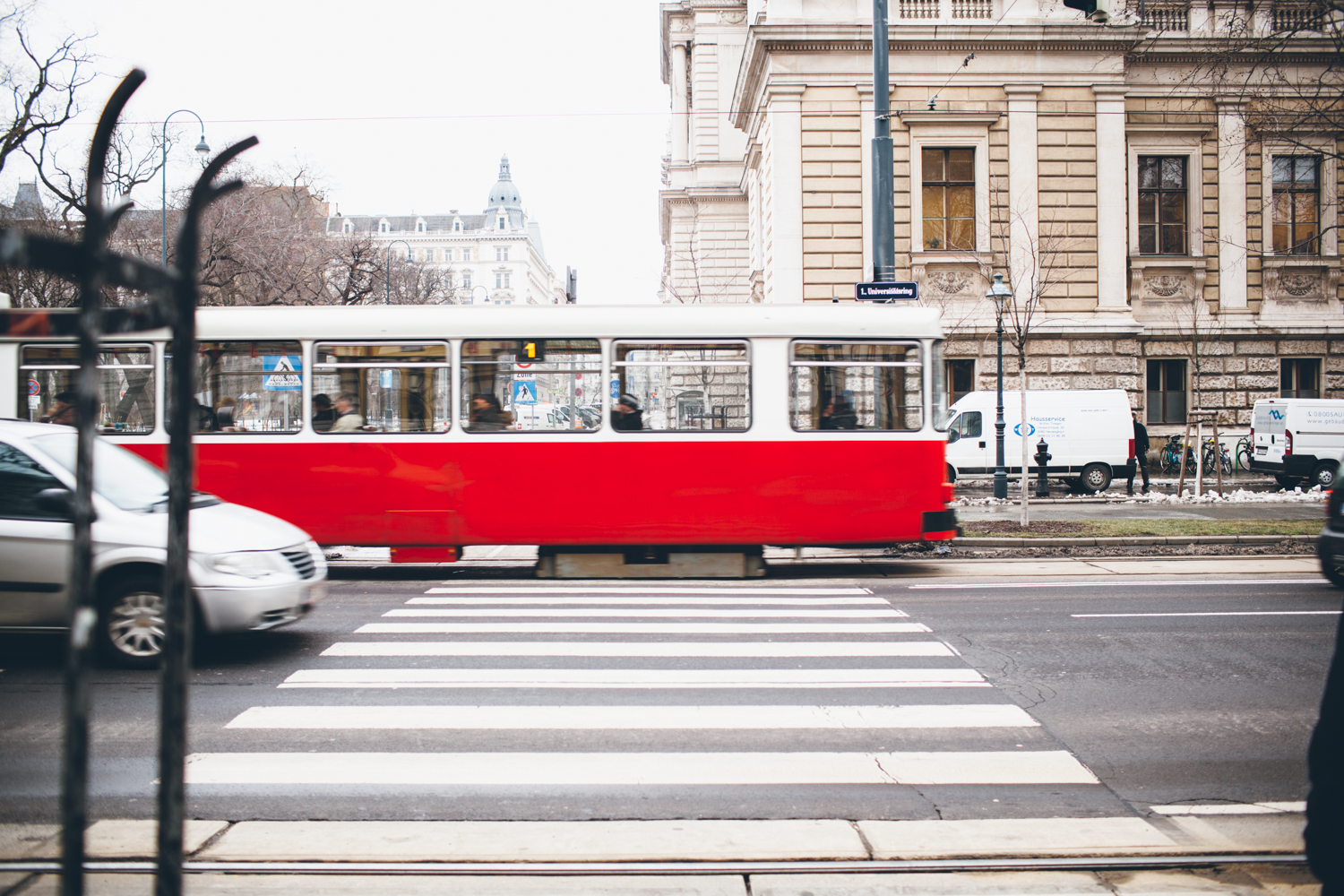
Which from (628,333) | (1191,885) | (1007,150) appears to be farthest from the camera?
(1007,150)

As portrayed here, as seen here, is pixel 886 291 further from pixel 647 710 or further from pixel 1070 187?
pixel 1070 187

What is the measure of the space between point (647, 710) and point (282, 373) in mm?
7335

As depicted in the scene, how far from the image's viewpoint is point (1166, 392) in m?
28.4

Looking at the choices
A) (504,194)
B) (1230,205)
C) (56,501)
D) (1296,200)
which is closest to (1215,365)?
(1230,205)

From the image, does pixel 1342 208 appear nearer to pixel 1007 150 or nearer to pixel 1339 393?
pixel 1339 393

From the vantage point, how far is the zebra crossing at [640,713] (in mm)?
5125

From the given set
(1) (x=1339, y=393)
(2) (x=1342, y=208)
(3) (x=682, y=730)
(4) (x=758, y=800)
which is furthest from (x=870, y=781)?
(2) (x=1342, y=208)

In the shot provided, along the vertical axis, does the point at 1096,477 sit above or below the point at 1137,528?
above

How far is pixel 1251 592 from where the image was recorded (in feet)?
34.4

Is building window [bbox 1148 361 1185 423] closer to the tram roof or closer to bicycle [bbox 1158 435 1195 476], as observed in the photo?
bicycle [bbox 1158 435 1195 476]

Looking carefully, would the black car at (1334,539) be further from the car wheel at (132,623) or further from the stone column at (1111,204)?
the stone column at (1111,204)

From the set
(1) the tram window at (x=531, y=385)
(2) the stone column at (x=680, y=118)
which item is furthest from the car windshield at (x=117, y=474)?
(2) the stone column at (x=680, y=118)

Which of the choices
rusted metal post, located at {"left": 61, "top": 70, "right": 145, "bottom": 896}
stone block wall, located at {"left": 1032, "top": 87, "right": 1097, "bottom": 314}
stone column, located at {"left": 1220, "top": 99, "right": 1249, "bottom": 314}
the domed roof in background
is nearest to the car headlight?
rusted metal post, located at {"left": 61, "top": 70, "right": 145, "bottom": 896}

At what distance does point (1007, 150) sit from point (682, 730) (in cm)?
2549
